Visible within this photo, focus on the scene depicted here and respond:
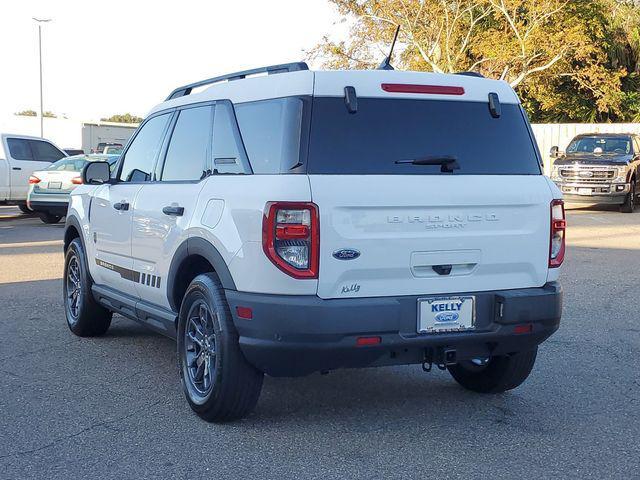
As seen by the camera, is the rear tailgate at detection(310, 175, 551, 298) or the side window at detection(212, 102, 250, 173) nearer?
the rear tailgate at detection(310, 175, 551, 298)

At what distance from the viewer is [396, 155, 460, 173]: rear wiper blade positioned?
476 centimetres

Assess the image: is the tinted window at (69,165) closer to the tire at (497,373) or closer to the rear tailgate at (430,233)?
the tire at (497,373)

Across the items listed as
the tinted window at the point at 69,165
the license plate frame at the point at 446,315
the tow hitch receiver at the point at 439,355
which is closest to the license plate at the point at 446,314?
the license plate frame at the point at 446,315

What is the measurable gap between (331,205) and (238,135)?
94cm

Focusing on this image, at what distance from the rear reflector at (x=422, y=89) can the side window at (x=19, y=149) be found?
16.2 metres

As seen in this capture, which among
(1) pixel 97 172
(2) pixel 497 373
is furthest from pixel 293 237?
(1) pixel 97 172

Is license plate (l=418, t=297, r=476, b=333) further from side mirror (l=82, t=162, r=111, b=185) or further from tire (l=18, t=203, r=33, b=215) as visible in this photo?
tire (l=18, t=203, r=33, b=215)

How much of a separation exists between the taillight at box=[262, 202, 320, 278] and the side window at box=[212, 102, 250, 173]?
0.52m

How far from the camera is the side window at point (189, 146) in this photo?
546 centimetres

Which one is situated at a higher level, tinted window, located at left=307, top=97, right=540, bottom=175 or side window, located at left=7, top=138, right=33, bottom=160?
tinted window, located at left=307, top=97, right=540, bottom=175

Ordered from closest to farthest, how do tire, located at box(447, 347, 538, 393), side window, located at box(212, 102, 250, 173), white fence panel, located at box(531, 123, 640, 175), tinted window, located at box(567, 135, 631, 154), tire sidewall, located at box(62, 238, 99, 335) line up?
side window, located at box(212, 102, 250, 173) → tire, located at box(447, 347, 538, 393) → tire sidewall, located at box(62, 238, 99, 335) → tinted window, located at box(567, 135, 631, 154) → white fence panel, located at box(531, 123, 640, 175)

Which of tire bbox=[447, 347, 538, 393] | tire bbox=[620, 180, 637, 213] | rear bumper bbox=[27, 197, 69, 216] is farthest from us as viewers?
tire bbox=[620, 180, 637, 213]

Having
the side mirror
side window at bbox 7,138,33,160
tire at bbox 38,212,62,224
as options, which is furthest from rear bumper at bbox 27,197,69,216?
the side mirror

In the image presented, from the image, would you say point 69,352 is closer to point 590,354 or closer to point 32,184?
point 590,354
